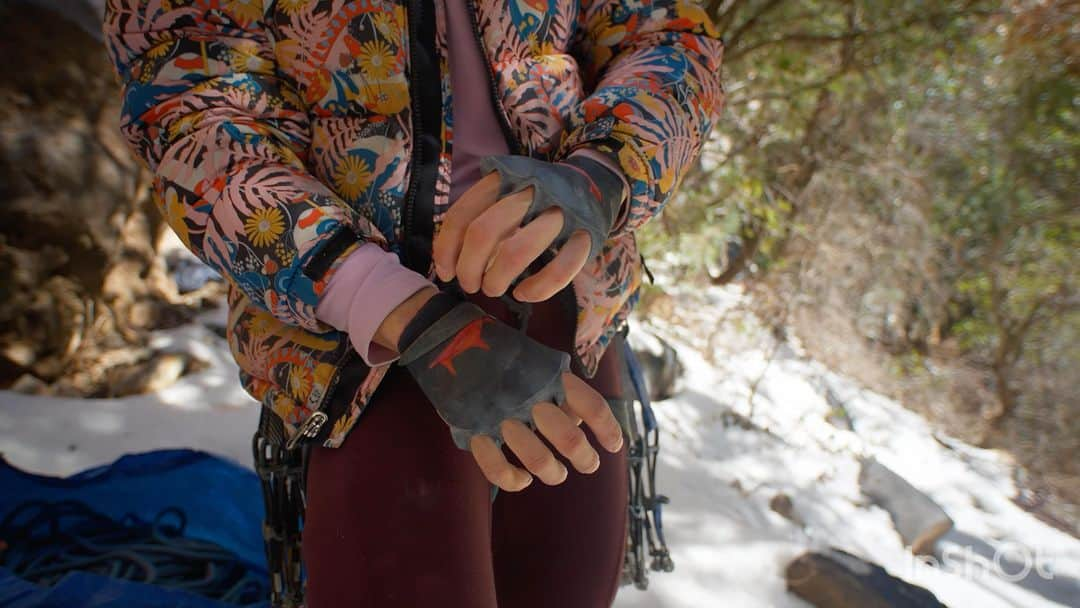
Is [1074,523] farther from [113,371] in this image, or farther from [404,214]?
[113,371]

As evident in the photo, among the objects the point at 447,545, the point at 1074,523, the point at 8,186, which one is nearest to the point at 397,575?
the point at 447,545

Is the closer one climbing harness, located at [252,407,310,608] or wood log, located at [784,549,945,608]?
climbing harness, located at [252,407,310,608]

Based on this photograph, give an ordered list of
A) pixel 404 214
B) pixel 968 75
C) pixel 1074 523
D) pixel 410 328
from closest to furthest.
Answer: pixel 410 328
pixel 404 214
pixel 1074 523
pixel 968 75

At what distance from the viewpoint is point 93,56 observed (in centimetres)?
225

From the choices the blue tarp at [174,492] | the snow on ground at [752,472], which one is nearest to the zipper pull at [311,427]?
the blue tarp at [174,492]

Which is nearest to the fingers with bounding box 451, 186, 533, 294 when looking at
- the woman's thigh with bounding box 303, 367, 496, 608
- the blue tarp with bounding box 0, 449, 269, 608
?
the woman's thigh with bounding box 303, 367, 496, 608

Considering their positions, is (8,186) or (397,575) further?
(8,186)

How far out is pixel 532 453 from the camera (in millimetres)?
496

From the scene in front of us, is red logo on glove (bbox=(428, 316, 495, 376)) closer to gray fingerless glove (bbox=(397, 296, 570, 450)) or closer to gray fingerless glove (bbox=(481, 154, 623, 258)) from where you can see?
gray fingerless glove (bbox=(397, 296, 570, 450))

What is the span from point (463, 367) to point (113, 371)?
2.10 meters

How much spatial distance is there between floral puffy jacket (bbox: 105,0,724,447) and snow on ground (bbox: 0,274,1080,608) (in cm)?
113

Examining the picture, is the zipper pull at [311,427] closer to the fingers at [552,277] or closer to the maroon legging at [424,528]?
the maroon legging at [424,528]

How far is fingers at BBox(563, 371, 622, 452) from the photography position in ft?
1.69

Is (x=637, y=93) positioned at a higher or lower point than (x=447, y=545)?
higher
